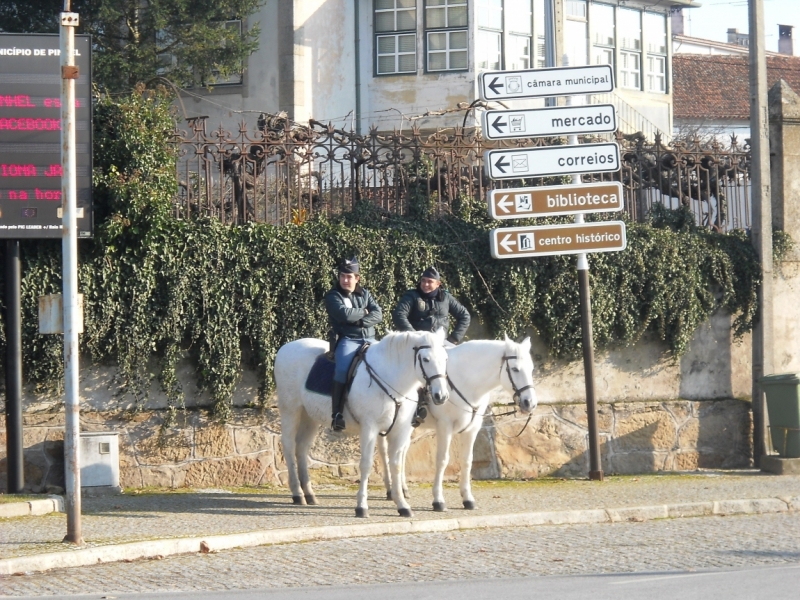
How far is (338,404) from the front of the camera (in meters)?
12.5

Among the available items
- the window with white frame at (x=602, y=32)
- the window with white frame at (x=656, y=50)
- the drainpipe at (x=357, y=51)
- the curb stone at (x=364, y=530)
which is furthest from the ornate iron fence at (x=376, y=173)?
the window with white frame at (x=656, y=50)

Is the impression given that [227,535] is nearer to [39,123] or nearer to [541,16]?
[39,123]

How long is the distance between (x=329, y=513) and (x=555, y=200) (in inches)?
205

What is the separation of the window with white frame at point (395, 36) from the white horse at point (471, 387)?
67.3ft

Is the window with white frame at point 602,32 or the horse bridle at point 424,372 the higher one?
the window with white frame at point 602,32

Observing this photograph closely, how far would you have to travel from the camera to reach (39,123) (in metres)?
13.1

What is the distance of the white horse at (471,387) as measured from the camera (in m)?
12.6

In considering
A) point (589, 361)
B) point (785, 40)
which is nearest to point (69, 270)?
point (589, 361)

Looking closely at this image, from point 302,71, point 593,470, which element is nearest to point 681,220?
point 593,470

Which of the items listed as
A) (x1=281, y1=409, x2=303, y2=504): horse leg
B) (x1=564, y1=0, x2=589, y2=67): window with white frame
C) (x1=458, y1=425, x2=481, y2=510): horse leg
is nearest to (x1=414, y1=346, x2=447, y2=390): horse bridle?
(x1=458, y1=425, x2=481, y2=510): horse leg

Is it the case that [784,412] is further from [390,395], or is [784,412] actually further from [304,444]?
[304,444]

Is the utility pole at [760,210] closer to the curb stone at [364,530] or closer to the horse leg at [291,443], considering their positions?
the curb stone at [364,530]

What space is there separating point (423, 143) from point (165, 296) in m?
4.04

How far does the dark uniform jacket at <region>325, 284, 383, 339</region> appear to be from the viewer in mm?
12656
